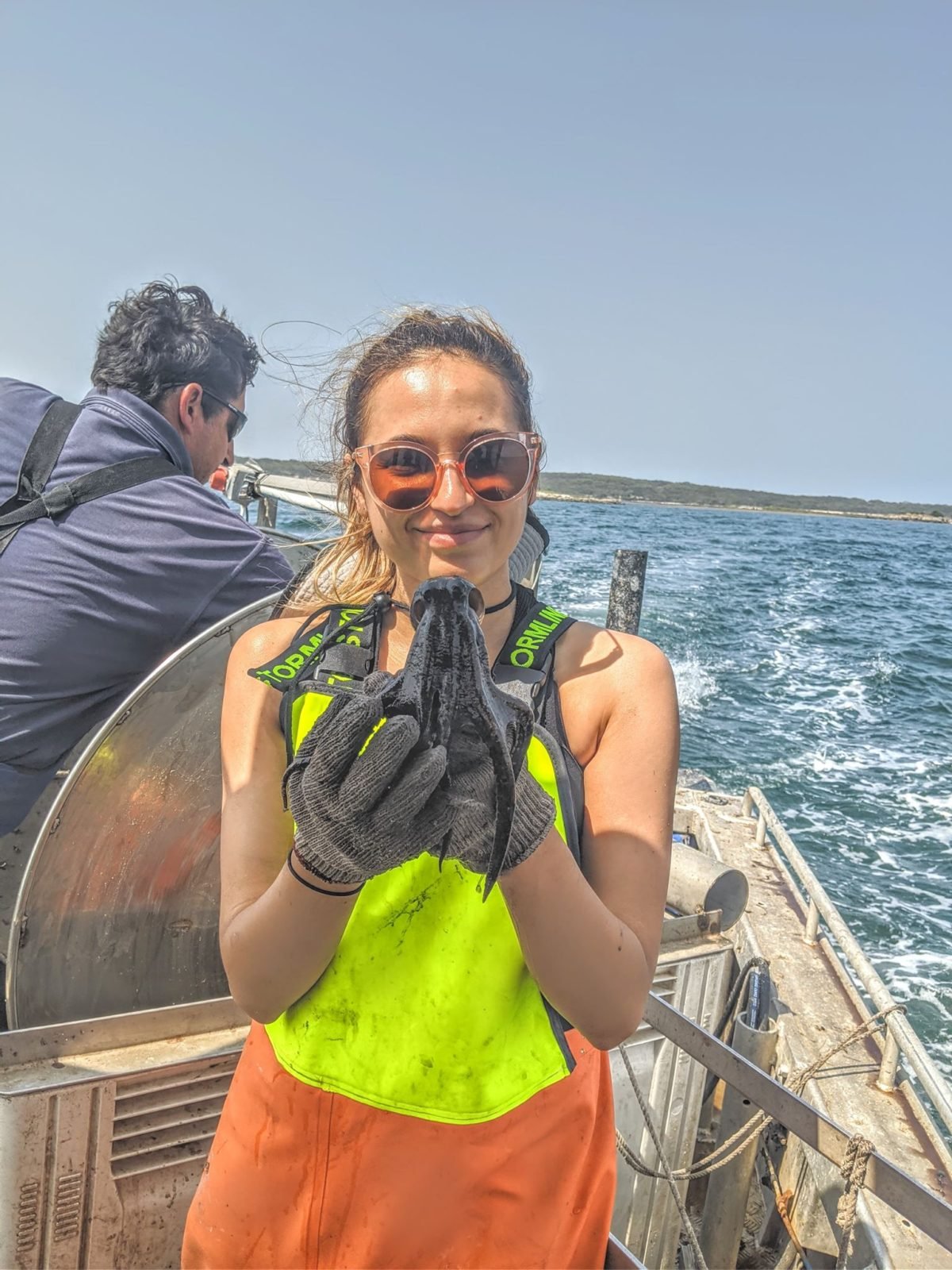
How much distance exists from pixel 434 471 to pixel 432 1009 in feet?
3.03

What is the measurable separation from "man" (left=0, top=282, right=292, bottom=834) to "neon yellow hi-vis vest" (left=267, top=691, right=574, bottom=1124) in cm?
141

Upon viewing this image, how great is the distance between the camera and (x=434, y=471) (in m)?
1.58

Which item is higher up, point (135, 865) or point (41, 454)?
point (41, 454)

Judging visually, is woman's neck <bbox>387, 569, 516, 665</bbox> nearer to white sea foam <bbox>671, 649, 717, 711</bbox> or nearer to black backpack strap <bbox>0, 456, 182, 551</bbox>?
black backpack strap <bbox>0, 456, 182, 551</bbox>

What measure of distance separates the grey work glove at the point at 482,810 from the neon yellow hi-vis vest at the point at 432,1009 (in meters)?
0.23

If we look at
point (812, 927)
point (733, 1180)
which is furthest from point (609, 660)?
point (812, 927)

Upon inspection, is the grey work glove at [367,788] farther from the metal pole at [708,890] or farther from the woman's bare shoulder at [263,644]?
the metal pole at [708,890]

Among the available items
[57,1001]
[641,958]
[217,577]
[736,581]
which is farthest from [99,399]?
[736,581]

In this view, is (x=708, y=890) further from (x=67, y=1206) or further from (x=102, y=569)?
(x=102, y=569)

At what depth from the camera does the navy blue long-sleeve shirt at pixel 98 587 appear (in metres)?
2.46

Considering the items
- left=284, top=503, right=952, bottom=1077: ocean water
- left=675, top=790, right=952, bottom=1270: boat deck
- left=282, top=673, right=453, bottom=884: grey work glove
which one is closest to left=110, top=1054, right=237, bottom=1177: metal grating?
left=282, top=673, right=453, bottom=884: grey work glove

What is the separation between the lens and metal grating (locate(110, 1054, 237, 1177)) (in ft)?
7.16

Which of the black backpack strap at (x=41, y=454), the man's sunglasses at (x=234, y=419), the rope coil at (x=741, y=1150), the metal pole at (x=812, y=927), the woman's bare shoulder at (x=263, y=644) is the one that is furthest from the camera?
the metal pole at (x=812, y=927)

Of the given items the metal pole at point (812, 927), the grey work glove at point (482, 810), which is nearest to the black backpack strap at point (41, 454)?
the grey work glove at point (482, 810)
